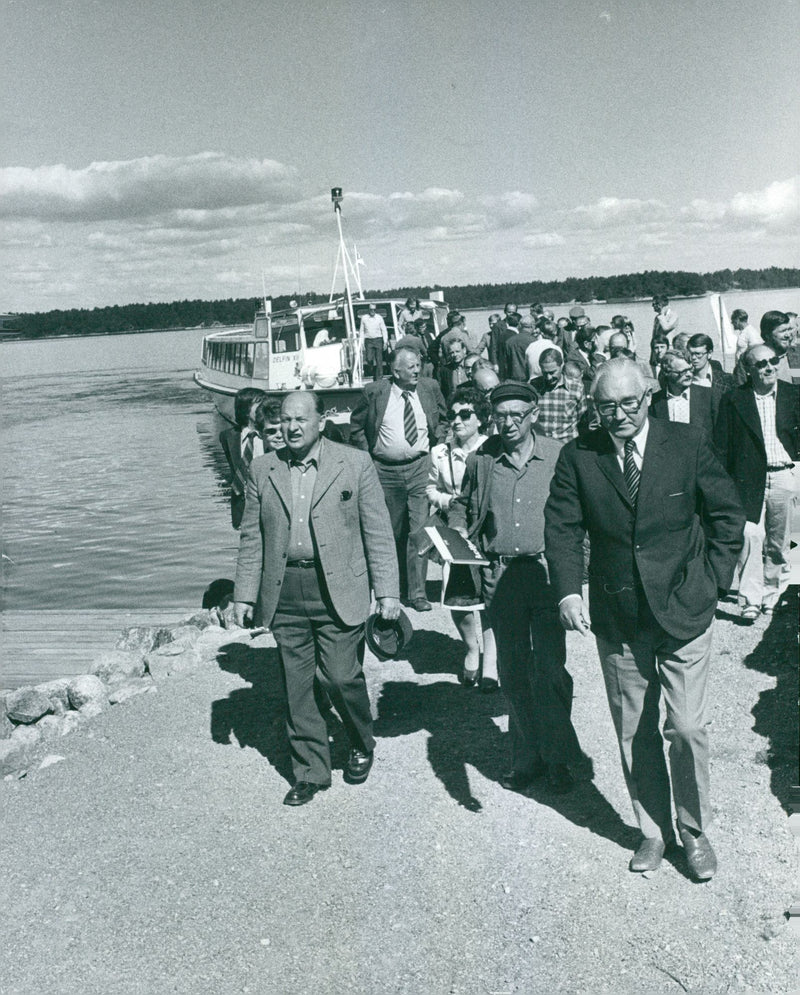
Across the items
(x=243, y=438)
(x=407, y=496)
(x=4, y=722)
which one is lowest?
(x=4, y=722)

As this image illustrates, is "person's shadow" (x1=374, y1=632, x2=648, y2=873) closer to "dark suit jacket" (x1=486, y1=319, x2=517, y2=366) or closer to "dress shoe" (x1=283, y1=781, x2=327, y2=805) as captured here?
"dress shoe" (x1=283, y1=781, x2=327, y2=805)

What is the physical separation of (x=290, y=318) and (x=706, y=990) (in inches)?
713

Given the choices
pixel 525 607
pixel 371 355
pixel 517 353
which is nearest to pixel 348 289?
pixel 371 355

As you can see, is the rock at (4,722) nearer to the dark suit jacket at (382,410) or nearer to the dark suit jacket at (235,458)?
the dark suit jacket at (235,458)

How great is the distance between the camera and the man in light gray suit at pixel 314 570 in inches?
201

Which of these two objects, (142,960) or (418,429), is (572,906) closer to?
(142,960)

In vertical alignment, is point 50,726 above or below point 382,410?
below

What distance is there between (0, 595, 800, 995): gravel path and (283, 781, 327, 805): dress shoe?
7cm

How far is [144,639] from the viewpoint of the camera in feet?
28.7

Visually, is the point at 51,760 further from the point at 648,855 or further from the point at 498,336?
the point at 498,336

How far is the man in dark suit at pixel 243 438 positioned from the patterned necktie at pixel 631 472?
3.20 metres

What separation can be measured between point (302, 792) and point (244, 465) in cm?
278

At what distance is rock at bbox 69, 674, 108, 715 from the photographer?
6.94m

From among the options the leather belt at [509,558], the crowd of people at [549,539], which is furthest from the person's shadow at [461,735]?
the leather belt at [509,558]
